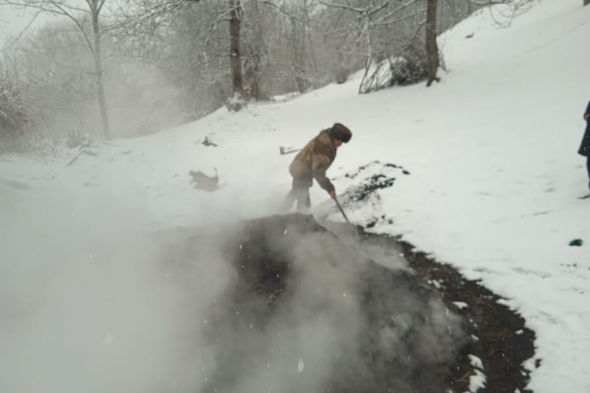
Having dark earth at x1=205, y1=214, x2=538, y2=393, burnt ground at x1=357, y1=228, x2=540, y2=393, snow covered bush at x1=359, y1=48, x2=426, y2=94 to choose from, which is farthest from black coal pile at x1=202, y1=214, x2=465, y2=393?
snow covered bush at x1=359, y1=48, x2=426, y2=94

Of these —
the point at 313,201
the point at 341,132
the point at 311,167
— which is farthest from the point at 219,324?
the point at 313,201

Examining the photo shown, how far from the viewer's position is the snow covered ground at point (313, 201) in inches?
108

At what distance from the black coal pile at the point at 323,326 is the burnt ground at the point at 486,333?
115 mm

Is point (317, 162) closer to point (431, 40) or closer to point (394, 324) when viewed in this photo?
point (394, 324)

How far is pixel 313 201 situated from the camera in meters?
6.16

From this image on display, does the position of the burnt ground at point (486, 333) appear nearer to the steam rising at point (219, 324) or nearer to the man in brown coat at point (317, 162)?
the steam rising at point (219, 324)

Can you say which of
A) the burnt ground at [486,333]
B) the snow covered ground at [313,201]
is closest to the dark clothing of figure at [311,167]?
the snow covered ground at [313,201]

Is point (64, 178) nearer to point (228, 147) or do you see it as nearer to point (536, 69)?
point (228, 147)

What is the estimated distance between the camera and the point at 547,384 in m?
2.58

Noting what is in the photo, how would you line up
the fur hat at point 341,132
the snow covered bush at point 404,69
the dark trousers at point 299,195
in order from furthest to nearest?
the snow covered bush at point 404,69 < the dark trousers at point 299,195 < the fur hat at point 341,132

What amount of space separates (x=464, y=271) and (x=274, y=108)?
9.41 meters

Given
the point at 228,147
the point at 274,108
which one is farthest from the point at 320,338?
the point at 274,108

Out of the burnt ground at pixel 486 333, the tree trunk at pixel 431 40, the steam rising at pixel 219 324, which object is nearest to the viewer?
the steam rising at pixel 219 324

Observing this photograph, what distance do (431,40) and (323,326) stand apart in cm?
902
